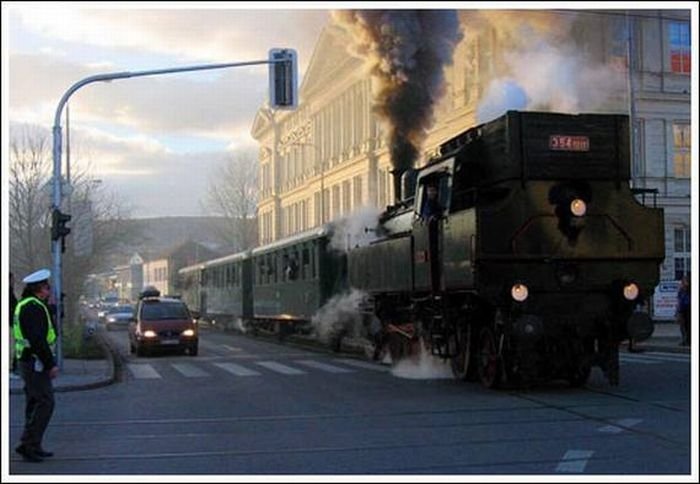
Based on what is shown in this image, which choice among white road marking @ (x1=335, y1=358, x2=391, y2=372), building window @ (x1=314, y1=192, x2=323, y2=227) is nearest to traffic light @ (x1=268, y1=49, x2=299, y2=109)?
white road marking @ (x1=335, y1=358, x2=391, y2=372)

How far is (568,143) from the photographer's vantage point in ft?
46.1

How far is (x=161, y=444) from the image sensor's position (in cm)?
1022

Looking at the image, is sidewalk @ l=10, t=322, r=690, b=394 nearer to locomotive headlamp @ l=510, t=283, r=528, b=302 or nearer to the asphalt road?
the asphalt road

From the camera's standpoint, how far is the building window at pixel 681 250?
4169 cm

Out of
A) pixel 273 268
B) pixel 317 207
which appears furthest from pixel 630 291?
pixel 317 207

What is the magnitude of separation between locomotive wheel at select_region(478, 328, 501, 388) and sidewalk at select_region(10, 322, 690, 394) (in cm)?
663

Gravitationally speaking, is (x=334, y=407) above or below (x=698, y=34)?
below

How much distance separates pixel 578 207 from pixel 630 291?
4.65ft

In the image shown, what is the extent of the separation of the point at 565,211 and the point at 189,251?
106024 mm

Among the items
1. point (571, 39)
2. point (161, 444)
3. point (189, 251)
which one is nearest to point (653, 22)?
point (571, 39)

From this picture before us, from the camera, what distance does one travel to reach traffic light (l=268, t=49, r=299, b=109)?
A: 62.6ft

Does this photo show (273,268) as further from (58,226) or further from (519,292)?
(519,292)

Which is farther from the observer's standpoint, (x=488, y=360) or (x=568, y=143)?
(x=488, y=360)

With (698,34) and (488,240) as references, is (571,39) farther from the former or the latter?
(698,34)
